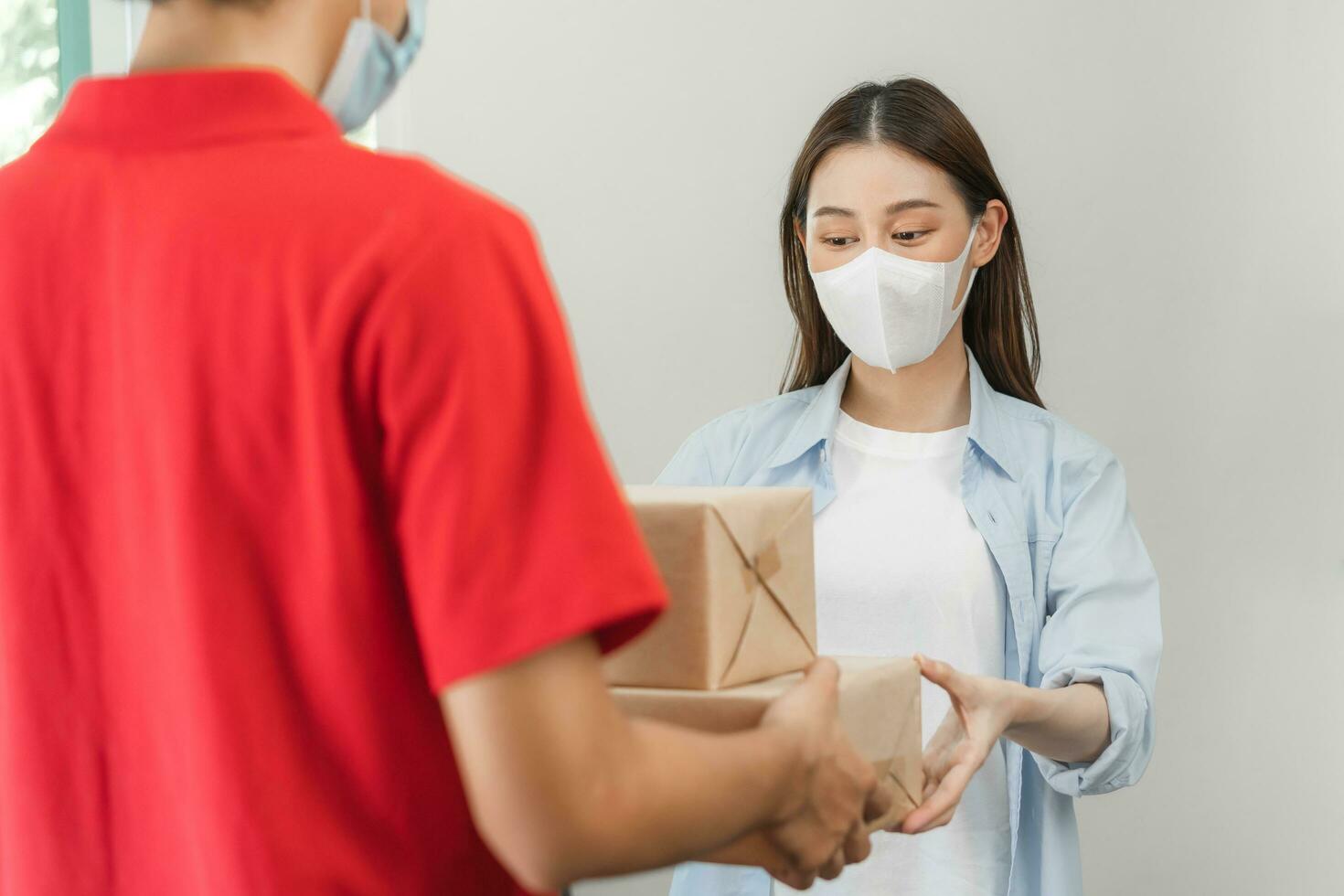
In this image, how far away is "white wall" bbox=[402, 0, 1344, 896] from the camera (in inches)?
82.2

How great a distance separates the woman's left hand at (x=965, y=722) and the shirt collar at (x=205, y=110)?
31.6 inches

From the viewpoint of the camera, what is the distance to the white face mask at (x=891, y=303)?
1.62 meters

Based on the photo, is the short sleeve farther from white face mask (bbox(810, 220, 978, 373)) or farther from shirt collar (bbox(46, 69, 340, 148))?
white face mask (bbox(810, 220, 978, 373))

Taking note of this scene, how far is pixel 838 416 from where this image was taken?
175cm

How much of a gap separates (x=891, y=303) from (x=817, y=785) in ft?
3.05

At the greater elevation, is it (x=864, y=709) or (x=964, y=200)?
(x=964, y=200)

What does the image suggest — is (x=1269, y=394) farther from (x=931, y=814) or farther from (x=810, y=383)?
(x=931, y=814)

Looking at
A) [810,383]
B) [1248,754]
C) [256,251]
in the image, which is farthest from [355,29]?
[1248,754]

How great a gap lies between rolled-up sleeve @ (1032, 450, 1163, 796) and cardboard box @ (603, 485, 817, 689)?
56 centimetres

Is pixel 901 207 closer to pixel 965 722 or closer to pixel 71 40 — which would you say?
pixel 965 722

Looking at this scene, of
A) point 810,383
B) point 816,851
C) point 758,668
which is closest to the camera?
point 816,851

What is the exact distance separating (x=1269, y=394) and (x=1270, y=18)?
61cm

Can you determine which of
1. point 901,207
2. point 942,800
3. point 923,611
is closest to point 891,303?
point 901,207

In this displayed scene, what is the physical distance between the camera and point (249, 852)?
575 mm
